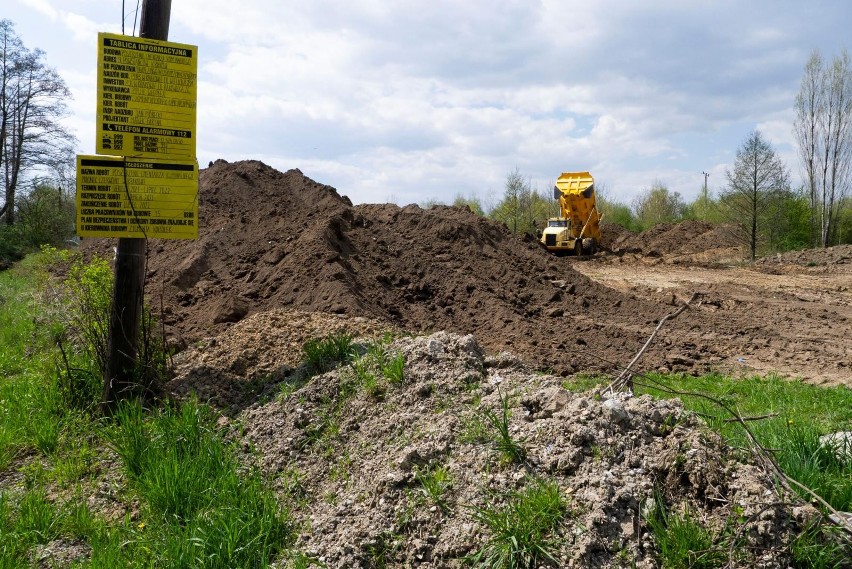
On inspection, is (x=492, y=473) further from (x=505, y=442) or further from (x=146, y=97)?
(x=146, y=97)

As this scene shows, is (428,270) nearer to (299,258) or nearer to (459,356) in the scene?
(299,258)

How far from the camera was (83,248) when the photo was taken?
59.8 ft

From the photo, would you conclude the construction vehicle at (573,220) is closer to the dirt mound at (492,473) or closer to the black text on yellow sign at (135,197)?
the black text on yellow sign at (135,197)

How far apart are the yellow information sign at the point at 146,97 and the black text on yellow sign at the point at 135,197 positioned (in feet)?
0.39

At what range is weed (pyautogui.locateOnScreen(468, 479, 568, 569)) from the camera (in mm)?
3057

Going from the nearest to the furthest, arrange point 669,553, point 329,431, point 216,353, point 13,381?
point 669,553 → point 329,431 → point 216,353 → point 13,381

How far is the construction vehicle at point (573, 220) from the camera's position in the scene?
86.0 ft

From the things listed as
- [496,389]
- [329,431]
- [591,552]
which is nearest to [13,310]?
[329,431]

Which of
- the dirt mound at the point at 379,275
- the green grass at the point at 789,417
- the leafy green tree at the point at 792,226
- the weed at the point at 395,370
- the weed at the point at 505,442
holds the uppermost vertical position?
the leafy green tree at the point at 792,226

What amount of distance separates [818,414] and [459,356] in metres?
4.05

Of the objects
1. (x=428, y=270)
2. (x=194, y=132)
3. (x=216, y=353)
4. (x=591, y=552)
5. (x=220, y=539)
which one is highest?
(x=194, y=132)

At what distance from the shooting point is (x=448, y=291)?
11445mm

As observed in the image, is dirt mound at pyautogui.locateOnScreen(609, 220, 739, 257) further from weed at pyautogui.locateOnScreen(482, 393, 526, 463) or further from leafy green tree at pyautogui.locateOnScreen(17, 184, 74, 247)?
weed at pyautogui.locateOnScreen(482, 393, 526, 463)

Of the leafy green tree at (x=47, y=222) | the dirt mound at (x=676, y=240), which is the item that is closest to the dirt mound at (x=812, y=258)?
the dirt mound at (x=676, y=240)
